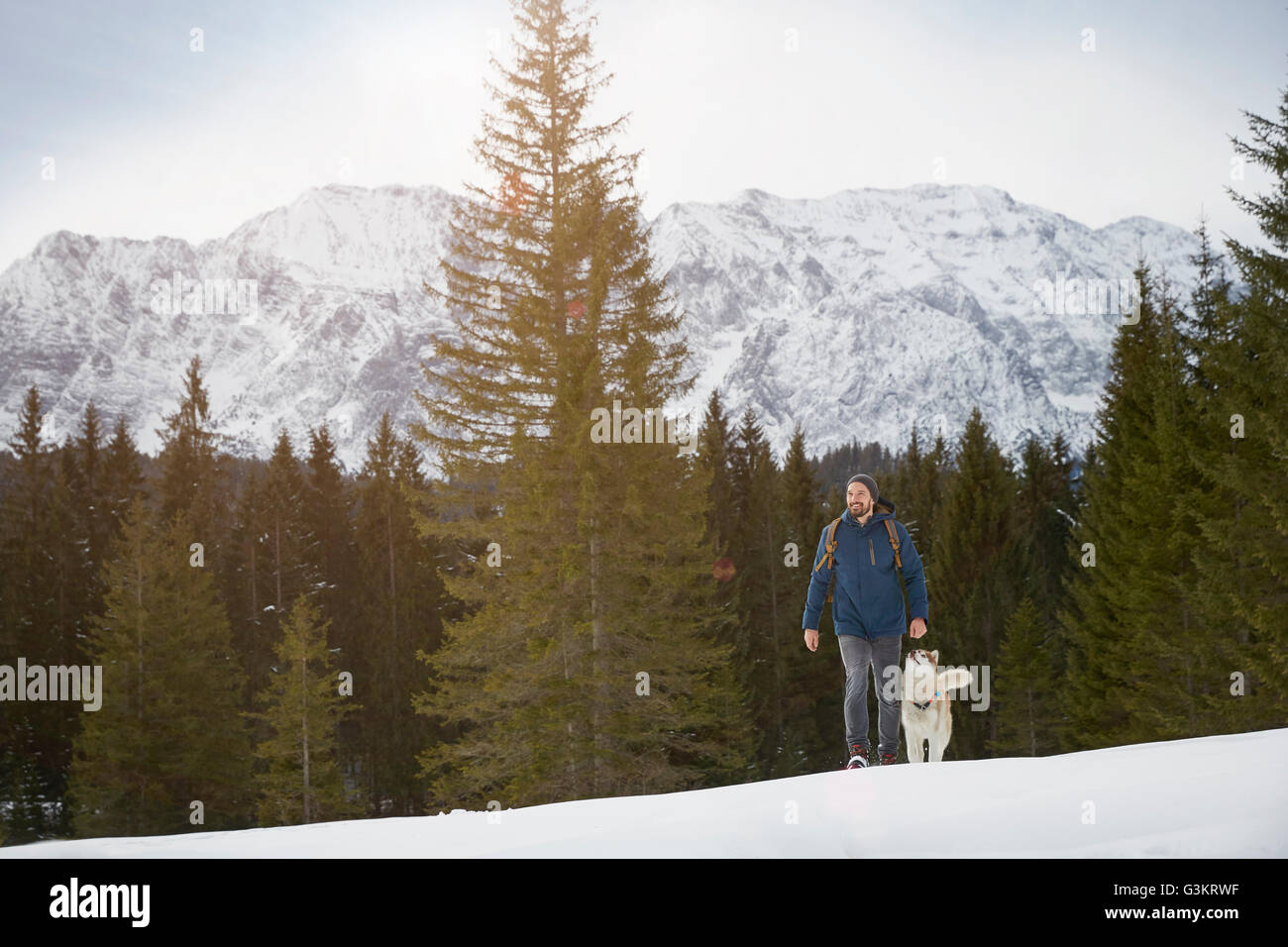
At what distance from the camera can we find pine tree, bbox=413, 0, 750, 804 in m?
15.1

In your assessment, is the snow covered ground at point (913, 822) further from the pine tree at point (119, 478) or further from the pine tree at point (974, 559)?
the pine tree at point (119, 478)

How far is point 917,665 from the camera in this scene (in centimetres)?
890

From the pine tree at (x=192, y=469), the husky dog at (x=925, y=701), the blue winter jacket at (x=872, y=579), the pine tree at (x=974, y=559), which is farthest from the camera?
the pine tree at (x=192, y=469)

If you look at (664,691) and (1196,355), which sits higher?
(1196,355)

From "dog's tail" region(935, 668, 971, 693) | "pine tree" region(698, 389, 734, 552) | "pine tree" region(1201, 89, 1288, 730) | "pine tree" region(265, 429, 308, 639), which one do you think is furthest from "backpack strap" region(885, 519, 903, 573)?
"pine tree" region(265, 429, 308, 639)

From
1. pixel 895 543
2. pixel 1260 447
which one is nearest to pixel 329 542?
pixel 1260 447

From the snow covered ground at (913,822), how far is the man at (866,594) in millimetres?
2120

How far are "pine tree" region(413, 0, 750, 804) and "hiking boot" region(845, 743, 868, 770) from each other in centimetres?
766

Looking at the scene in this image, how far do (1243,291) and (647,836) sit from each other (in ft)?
56.0

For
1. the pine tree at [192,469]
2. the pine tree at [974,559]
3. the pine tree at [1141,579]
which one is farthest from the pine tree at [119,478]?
the pine tree at [1141,579]

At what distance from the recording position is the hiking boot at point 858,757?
6.97m

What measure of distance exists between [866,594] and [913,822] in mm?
3538

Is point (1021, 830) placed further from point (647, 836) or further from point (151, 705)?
point (151, 705)
